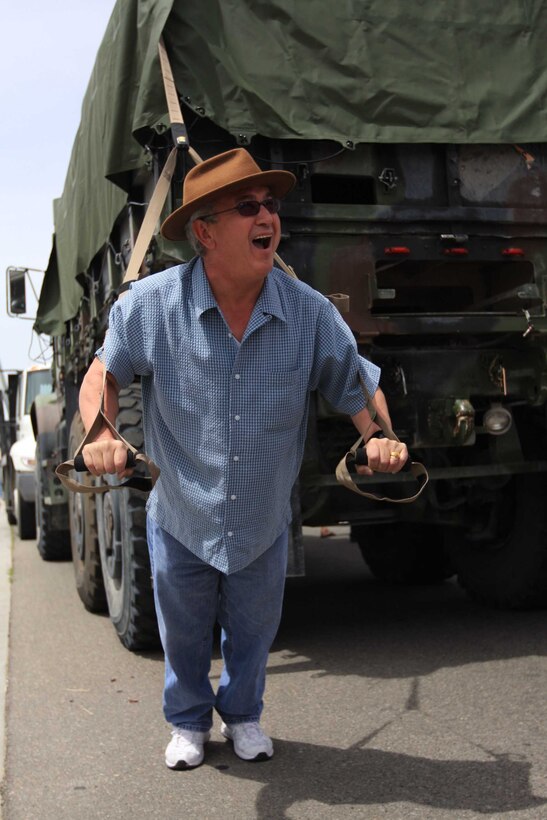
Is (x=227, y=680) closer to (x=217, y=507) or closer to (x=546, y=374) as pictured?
(x=217, y=507)

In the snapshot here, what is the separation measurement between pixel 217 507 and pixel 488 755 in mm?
1329

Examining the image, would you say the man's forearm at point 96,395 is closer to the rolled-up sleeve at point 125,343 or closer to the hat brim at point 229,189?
the rolled-up sleeve at point 125,343

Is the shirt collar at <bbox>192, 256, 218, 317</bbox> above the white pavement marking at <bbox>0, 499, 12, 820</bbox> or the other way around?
above

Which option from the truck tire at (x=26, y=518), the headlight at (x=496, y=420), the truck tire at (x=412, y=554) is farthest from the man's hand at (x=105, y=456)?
the truck tire at (x=26, y=518)

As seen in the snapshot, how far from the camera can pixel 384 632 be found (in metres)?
6.15

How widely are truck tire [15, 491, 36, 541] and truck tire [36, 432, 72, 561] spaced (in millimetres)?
2240

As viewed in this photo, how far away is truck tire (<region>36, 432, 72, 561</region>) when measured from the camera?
9.56 meters

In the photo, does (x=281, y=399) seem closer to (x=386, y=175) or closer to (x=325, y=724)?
(x=325, y=724)

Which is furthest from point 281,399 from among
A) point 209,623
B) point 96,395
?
point 209,623

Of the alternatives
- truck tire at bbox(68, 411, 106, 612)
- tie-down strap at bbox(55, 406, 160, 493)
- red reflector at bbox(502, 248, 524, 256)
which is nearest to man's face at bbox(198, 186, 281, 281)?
tie-down strap at bbox(55, 406, 160, 493)

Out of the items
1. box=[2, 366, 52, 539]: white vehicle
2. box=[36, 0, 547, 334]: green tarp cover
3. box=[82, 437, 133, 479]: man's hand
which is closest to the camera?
box=[82, 437, 133, 479]: man's hand

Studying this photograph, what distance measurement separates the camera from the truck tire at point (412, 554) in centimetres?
768

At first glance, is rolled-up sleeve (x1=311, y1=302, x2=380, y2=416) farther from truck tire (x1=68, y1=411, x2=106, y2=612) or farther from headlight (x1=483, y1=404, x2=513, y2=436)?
truck tire (x1=68, y1=411, x2=106, y2=612)

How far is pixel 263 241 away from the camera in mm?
3527
